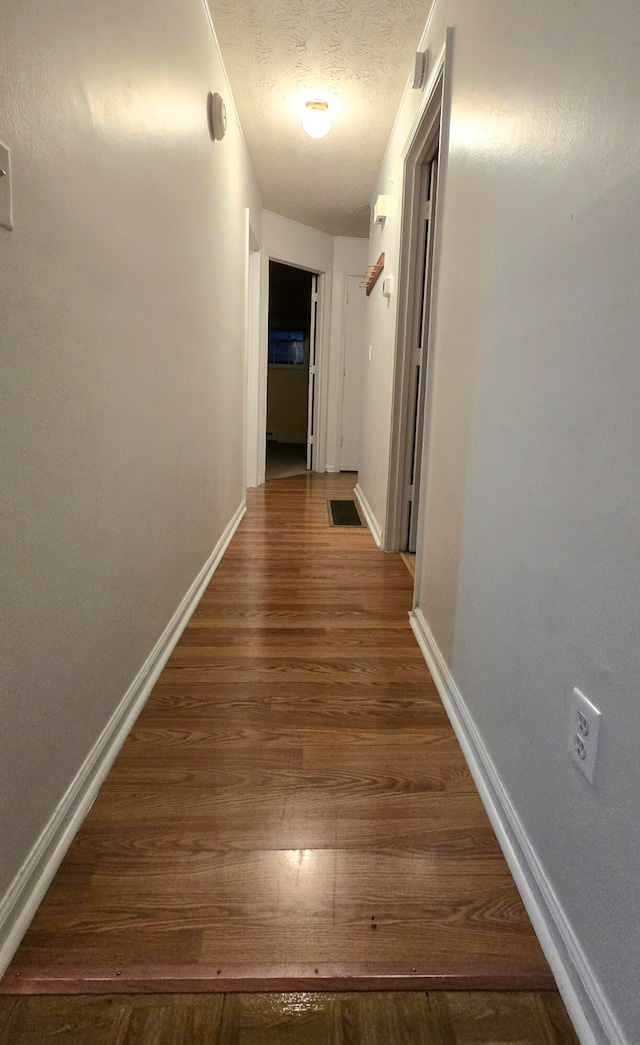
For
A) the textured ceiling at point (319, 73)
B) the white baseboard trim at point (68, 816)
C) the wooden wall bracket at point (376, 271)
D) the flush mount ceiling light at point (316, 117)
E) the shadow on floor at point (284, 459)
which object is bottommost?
the shadow on floor at point (284, 459)

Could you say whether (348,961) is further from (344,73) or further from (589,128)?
(344,73)

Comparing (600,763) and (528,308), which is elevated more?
(528,308)

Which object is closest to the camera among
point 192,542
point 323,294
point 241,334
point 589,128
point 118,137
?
point 589,128

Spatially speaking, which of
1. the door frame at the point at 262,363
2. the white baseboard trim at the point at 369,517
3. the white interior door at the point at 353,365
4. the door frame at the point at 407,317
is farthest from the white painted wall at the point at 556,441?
the white interior door at the point at 353,365

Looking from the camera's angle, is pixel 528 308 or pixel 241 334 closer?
pixel 528 308

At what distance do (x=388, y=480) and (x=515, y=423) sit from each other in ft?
6.90

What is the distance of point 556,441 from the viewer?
101 centimetres

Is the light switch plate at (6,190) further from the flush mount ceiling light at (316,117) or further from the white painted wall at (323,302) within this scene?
the white painted wall at (323,302)

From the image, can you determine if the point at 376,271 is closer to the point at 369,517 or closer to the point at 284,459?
the point at 369,517

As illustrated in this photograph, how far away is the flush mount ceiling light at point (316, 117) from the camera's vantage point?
3.15 m

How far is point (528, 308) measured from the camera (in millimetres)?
1168

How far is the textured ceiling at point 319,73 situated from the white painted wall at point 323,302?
2.88 ft

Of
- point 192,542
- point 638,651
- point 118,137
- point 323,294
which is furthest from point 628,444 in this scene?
point 323,294

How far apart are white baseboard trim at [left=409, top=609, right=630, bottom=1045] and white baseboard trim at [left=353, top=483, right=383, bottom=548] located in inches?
79.5
